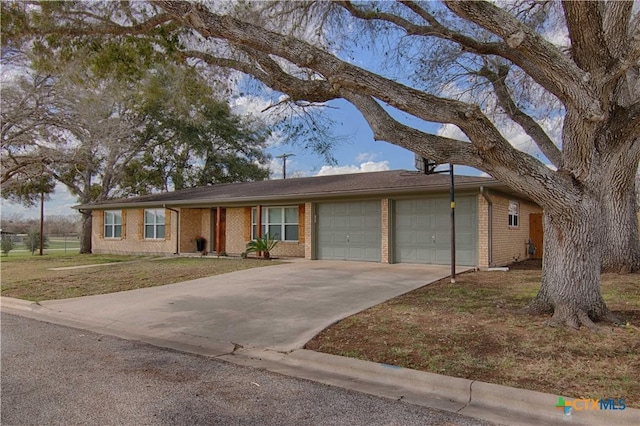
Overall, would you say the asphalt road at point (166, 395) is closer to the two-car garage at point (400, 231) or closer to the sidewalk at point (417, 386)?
the sidewalk at point (417, 386)

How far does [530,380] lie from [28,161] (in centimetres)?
2344

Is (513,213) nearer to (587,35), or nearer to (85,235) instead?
(587,35)

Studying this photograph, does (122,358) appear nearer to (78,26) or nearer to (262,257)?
(78,26)

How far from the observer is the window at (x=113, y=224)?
912 inches

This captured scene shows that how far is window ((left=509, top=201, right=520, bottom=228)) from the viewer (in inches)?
606

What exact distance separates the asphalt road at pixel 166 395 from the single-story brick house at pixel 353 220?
9529 mm

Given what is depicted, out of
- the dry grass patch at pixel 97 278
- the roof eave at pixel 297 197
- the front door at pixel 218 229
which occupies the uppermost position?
the roof eave at pixel 297 197

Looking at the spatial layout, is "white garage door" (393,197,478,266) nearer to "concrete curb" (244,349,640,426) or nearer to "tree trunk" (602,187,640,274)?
"tree trunk" (602,187,640,274)

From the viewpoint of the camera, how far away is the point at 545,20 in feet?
35.5

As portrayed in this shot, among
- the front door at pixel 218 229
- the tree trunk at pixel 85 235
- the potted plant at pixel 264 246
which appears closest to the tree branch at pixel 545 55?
the potted plant at pixel 264 246

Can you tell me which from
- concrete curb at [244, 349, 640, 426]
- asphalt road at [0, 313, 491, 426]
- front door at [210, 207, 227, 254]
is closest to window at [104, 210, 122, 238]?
front door at [210, 207, 227, 254]

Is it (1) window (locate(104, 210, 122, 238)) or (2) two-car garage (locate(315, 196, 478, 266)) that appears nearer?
(2) two-car garage (locate(315, 196, 478, 266))

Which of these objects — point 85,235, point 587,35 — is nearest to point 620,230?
point 587,35

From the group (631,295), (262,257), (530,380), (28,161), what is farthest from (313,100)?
(28,161)
